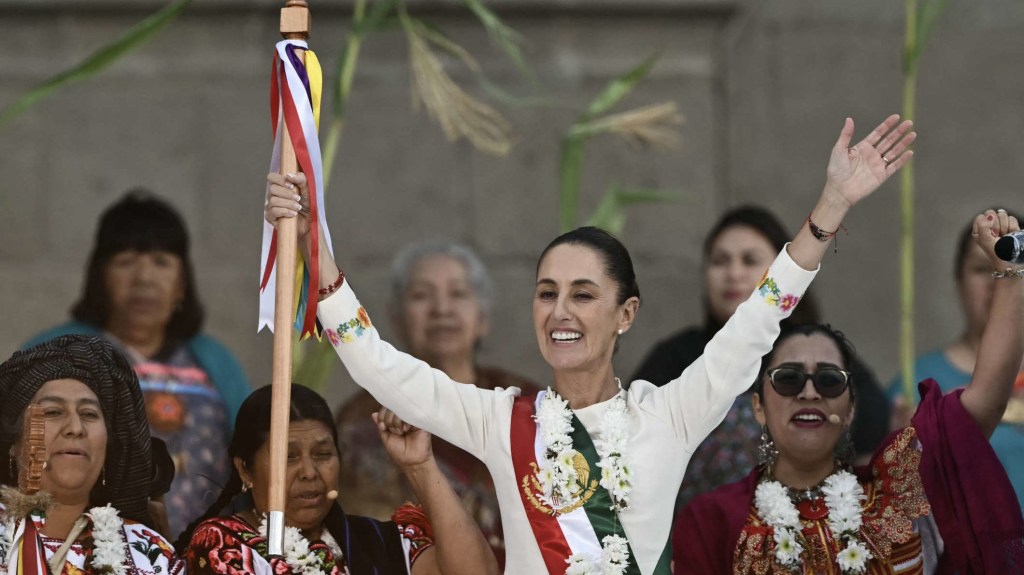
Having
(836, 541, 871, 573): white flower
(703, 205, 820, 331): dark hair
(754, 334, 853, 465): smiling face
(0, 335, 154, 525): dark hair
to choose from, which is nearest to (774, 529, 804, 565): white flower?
(836, 541, 871, 573): white flower

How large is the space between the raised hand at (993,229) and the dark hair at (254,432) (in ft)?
5.75

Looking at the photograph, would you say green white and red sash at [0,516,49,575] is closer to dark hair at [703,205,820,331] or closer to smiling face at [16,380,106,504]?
smiling face at [16,380,106,504]

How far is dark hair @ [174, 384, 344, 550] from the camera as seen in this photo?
4781 millimetres

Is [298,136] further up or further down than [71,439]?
further up

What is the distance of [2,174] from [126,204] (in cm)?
→ 143

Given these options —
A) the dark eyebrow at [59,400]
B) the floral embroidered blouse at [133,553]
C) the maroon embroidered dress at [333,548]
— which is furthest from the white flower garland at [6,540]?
the maroon embroidered dress at [333,548]

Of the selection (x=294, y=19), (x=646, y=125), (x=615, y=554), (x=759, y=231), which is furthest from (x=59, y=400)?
(x=646, y=125)

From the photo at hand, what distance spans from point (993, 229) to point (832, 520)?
83cm

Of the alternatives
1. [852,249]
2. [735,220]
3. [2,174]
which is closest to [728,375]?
[735,220]

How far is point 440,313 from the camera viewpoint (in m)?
6.18

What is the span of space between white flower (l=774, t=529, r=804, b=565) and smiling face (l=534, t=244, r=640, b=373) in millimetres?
652

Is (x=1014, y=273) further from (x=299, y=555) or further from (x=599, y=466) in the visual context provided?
(x=299, y=555)

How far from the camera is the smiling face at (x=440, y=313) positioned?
613 centimetres

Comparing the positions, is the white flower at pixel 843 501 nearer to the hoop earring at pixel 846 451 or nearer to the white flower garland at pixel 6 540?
the hoop earring at pixel 846 451
